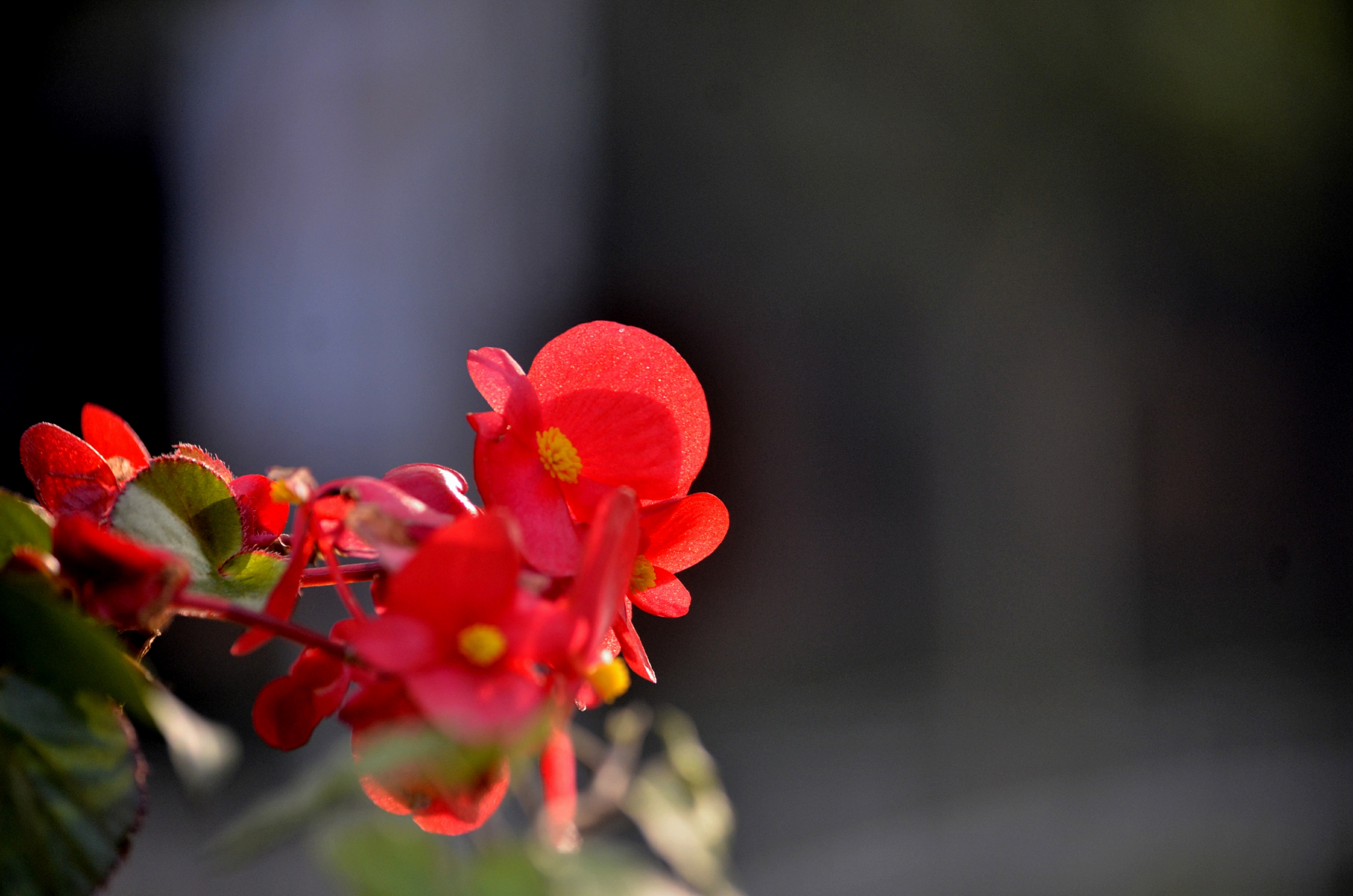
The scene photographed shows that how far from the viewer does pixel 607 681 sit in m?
0.22

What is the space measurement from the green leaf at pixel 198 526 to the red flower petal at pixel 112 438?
0.05 metres

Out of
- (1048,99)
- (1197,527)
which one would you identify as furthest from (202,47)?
(1197,527)

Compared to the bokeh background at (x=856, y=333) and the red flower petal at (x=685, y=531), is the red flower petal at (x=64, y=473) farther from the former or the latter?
the bokeh background at (x=856, y=333)

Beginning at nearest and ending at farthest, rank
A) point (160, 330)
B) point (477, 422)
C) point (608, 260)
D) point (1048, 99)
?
point (477, 422) < point (160, 330) < point (608, 260) < point (1048, 99)

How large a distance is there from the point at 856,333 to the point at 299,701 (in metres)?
2.19

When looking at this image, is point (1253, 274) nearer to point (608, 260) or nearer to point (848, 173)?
point (848, 173)

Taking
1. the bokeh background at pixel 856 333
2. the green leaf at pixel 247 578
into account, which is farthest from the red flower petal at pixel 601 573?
the bokeh background at pixel 856 333

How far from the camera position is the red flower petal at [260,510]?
28cm

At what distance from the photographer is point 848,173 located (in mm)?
2332

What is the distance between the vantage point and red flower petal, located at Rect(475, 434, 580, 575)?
233mm

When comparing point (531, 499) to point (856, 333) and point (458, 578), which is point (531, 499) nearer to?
point (458, 578)

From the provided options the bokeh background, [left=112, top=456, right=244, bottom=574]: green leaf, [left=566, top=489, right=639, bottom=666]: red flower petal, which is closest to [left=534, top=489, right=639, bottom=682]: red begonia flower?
[left=566, top=489, right=639, bottom=666]: red flower petal

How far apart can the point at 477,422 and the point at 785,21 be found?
2230 millimetres

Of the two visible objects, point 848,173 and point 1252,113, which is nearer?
point 848,173
